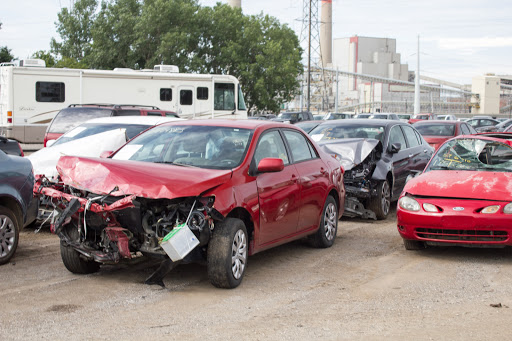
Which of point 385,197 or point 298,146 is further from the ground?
point 298,146

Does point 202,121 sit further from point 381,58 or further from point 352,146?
point 381,58

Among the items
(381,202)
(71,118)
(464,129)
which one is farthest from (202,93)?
(381,202)

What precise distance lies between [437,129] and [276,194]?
540 inches

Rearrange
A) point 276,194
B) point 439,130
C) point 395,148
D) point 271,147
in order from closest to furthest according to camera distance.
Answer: point 276,194
point 271,147
point 395,148
point 439,130

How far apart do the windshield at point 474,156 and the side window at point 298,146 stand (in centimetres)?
187

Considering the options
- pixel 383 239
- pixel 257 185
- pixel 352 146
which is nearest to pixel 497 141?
pixel 383 239

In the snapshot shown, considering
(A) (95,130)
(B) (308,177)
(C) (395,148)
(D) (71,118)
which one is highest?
(D) (71,118)

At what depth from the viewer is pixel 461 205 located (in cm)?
803

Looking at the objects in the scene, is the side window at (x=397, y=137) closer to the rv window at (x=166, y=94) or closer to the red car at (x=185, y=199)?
the red car at (x=185, y=199)

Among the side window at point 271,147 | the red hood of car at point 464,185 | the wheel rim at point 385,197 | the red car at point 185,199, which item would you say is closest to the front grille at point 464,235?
the red hood of car at point 464,185

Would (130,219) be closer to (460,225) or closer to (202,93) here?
(460,225)

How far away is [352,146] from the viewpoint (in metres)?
11.6

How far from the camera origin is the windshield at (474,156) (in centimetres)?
904

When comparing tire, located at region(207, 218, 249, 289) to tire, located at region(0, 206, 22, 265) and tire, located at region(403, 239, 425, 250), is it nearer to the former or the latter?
tire, located at region(0, 206, 22, 265)
